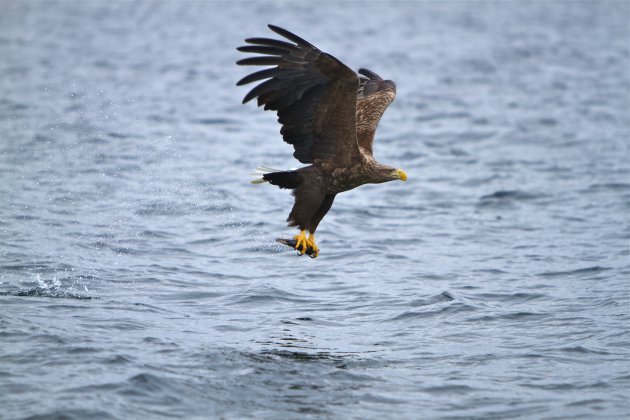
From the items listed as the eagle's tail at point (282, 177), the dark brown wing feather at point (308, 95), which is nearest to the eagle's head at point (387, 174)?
the dark brown wing feather at point (308, 95)

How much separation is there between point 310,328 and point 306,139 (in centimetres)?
161

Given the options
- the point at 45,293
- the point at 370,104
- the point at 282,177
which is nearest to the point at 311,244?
the point at 282,177

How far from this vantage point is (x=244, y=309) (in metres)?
8.58

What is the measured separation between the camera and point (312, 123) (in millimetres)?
8469

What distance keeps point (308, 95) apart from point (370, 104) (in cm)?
158

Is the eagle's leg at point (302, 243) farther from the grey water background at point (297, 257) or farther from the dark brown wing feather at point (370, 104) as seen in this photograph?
the dark brown wing feather at point (370, 104)

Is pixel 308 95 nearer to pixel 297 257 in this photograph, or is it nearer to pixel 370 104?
pixel 370 104

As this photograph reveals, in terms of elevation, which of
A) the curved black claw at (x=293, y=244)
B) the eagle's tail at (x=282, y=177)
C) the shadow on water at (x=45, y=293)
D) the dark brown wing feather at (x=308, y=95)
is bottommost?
the shadow on water at (x=45, y=293)

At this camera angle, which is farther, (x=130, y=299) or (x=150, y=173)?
(x=150, y=173)

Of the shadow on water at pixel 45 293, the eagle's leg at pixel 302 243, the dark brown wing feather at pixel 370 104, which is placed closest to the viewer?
the shadow on water at pixel 45 293

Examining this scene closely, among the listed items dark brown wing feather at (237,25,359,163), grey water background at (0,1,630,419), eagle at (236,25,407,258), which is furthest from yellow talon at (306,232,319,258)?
dark brown wing feather at (237,25,359,163)

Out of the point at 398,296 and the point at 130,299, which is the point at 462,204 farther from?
the point at 130,299

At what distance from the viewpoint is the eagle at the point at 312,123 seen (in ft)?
26.2

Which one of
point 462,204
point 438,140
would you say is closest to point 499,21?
point 438,140
